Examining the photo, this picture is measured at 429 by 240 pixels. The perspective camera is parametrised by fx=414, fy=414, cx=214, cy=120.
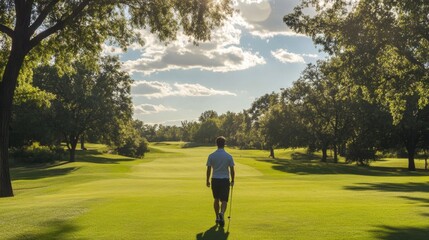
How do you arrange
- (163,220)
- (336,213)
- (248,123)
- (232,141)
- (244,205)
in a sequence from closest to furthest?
(163,220), (336,213), (244,205), (248,123), (232,141)

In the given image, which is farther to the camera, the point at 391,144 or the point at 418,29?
the point at 391,144

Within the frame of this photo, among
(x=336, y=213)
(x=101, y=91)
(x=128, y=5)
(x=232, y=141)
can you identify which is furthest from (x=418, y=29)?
(x=232, y=141)

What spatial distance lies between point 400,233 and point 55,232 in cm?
843

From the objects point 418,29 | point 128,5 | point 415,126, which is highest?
point 128,5

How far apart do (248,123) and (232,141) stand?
123 ft

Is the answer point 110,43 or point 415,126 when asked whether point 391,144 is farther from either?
point 110,43

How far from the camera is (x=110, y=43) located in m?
27.2

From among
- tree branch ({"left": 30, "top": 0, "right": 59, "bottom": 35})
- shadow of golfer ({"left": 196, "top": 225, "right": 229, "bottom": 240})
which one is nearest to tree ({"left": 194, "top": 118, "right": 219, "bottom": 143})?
tree branch ({"left": 30, "top": 0, "right": 59, "bottom": 35})

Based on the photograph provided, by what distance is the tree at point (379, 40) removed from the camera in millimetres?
23188

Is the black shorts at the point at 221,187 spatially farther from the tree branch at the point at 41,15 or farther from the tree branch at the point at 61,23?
the tree branch at the point at 41,15

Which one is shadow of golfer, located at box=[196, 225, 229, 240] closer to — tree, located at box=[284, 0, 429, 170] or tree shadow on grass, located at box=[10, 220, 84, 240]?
tree shadow on grass, located at box=[10, 220, 84, 240]

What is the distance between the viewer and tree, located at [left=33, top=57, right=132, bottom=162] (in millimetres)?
57781

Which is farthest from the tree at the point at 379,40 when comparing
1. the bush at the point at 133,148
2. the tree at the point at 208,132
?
the tree at the point at 208,132

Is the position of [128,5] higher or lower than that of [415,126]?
higher
